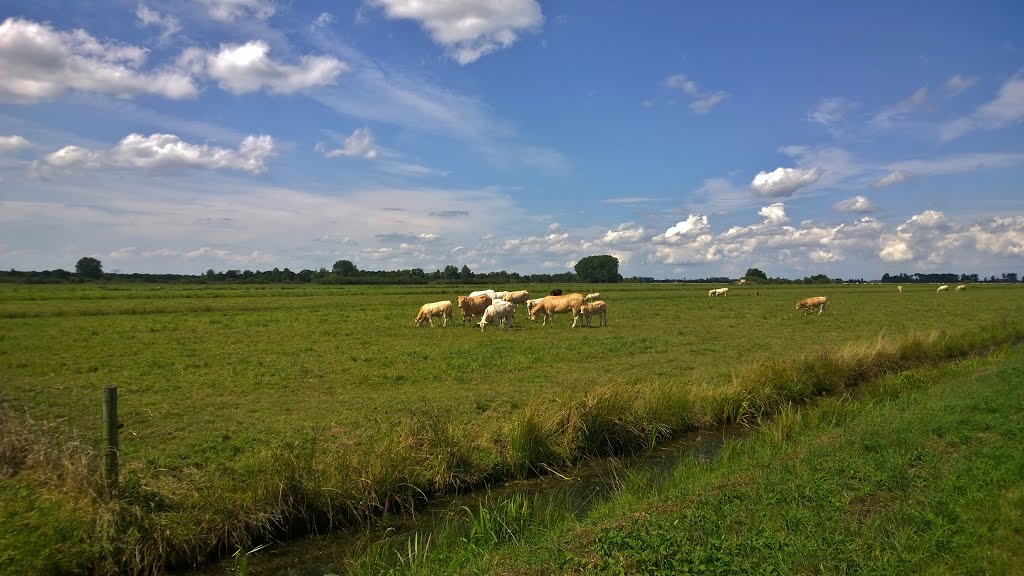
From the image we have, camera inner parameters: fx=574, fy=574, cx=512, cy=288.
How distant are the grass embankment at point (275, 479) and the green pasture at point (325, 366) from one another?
0.92m

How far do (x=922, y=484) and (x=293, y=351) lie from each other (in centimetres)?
1904

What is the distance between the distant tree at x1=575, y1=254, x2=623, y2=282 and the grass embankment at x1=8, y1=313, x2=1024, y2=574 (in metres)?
134

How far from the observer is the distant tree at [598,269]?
146625mm

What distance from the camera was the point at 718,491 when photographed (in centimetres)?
730

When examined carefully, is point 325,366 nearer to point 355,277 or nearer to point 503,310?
point 503,310

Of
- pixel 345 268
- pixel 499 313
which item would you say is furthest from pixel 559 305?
pixel 345 268

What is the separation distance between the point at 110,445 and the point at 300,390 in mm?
7934

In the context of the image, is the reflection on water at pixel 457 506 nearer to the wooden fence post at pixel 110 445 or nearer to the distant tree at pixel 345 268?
the wooden fence post at pixel 110 445

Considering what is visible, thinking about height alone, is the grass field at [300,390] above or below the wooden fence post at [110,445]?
below

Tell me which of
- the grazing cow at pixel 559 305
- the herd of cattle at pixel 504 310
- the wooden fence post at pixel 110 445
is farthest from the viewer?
the grazing cow at pixel 559 305

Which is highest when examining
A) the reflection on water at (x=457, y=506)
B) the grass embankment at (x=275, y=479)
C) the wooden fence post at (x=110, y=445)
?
the wooden fence post at (x=110, y=445)

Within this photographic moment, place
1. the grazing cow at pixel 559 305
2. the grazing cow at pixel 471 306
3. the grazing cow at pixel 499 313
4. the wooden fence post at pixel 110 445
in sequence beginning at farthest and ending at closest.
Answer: the grazing cow at pixel 471 306, the grazing cow at pixel 559 305, the grazing cow at pixel 499 313, the wooden fence post at pixel 110 445

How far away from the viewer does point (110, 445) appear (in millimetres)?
6785

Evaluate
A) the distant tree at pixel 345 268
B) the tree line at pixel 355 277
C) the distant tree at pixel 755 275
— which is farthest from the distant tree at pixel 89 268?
the distant tree at pixel 755 275
